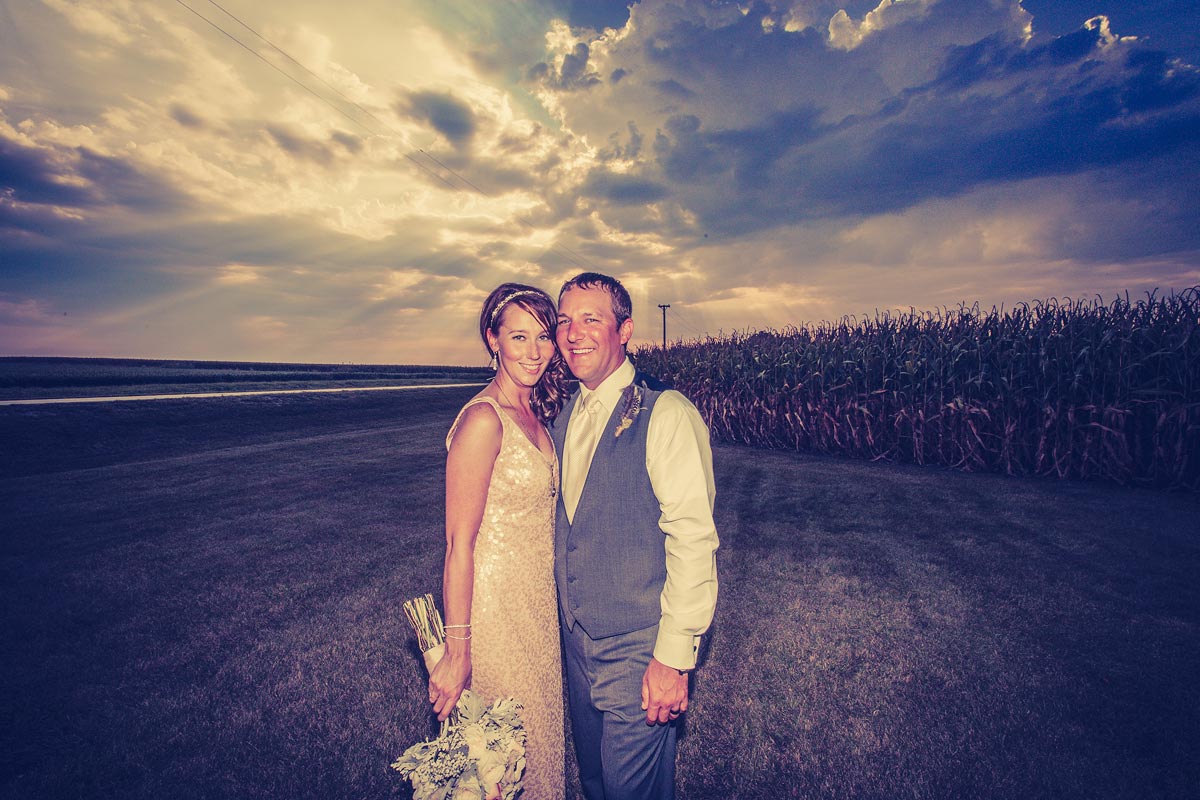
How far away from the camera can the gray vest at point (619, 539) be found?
207 cm

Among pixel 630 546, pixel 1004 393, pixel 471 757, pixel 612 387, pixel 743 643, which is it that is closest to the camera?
pixel 471 757

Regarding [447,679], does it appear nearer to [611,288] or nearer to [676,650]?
[676,650]

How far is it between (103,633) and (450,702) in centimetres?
403

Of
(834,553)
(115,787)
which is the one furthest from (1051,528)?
(115,787)

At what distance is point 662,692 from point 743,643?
8.23 ft

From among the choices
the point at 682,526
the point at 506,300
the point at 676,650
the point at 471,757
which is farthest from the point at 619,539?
the point at 506,300

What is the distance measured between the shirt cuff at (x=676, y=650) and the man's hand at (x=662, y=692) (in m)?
0.03

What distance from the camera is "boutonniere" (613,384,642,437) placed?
209cm

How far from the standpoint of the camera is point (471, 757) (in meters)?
1.69

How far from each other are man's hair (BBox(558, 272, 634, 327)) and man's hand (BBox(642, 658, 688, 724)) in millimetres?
1299

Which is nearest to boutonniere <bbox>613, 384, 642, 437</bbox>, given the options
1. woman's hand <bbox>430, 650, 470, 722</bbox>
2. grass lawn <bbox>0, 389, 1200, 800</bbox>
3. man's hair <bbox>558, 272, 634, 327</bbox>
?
man's hair <bbox>558, 272, 634, 327</bbox>

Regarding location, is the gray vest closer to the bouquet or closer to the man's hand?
the man's hand

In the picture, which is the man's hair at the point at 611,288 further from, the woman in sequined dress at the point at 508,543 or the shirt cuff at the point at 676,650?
the shirt cuff at the point at 676,650

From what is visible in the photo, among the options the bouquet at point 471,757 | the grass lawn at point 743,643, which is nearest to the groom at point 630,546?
the bouquet at point 471,757
